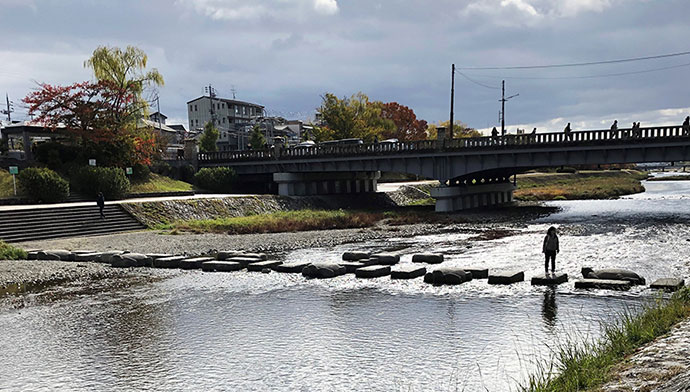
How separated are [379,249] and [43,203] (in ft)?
90.3

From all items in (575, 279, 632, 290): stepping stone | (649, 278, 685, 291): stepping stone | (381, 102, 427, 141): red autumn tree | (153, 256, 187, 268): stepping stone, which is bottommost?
(153, 256, 187, 268): stepping stone

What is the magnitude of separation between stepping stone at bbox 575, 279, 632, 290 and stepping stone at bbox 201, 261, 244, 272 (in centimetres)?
1294

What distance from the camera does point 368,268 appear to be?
20562 mm

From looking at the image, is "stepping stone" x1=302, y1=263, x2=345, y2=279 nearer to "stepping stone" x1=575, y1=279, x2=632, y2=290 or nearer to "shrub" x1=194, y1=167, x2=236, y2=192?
"stepping stone" x1=575, y1=279, x2=632, y2=290

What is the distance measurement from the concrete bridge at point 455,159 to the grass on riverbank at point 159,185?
7.67 metres

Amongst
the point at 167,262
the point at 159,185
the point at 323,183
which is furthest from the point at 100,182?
the point at 323,183

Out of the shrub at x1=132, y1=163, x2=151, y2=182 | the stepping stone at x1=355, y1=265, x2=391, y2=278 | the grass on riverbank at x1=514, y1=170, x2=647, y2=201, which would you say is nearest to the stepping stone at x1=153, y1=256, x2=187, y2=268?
the stepping stone at x1=355, y1=265, x2=391, y2=278

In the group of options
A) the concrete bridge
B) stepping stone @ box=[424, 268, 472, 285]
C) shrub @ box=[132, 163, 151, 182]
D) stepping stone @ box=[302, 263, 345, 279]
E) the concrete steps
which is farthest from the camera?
shrub @ box=[132, 163, 151, 182]

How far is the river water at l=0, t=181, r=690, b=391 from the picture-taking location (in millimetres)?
10680

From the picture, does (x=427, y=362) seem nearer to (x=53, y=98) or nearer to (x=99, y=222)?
(x=99, y=222)

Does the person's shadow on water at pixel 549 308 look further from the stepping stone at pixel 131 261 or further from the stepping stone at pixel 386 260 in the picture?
the stepping stone at pixel 131 261

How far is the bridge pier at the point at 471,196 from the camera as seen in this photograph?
52031mm

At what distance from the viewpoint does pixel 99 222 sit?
1459 inches

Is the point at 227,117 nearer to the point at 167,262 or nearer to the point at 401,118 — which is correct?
the point at 401,118
